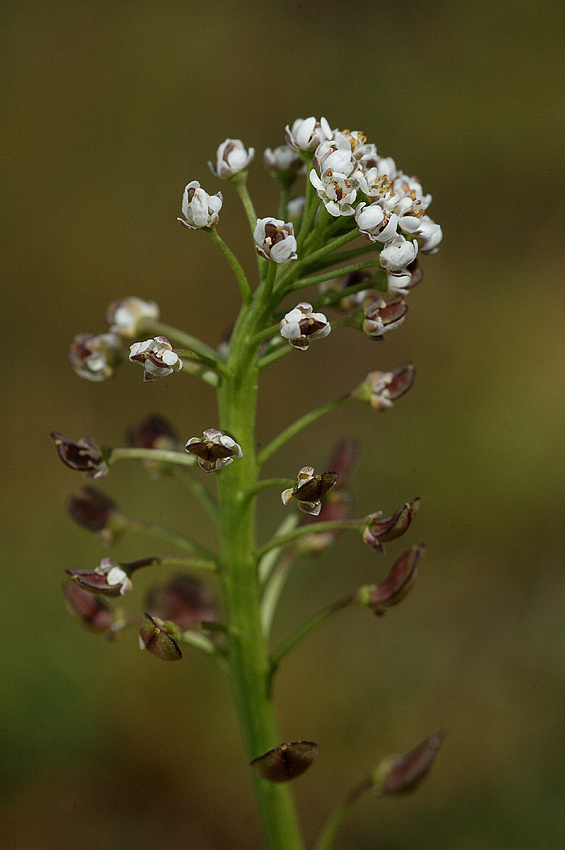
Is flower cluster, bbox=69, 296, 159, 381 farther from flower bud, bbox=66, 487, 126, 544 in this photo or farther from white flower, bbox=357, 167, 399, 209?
white flower, bbox=357, 167, 399, 209

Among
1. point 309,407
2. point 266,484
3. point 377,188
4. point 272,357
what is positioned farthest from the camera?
point 309,407

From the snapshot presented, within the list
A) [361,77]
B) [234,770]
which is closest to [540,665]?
[234,770]

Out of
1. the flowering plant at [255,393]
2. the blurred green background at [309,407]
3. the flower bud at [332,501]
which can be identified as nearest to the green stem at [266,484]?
the flowering plant at [255,393]

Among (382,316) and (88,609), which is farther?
(88,609)

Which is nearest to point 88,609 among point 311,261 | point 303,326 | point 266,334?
A: point 266,334

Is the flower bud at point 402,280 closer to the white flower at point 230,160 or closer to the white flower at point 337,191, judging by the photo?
the white flower at point 337,191

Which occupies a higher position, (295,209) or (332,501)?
(295,209)

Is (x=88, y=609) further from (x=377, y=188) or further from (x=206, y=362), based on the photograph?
(x=377, y=188)

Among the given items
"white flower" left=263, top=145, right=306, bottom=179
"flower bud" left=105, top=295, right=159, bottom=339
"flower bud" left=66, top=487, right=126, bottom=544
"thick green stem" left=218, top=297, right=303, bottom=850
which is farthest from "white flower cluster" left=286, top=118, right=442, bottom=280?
"flower bud" left=66, top=487, right=126, bottom=544
